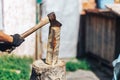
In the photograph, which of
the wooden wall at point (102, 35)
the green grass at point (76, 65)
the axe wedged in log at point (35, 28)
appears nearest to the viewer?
the axe wedged in log at point (35, 28)

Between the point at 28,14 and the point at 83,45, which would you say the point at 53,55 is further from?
the point at 83,45

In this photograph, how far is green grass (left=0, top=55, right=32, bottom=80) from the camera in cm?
805

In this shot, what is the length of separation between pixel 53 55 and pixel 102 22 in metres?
4.25

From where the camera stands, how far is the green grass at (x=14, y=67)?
8.05m

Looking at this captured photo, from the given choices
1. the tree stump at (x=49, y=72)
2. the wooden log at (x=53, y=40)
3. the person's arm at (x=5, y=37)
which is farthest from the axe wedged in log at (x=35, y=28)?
the tree stump at (x=49, y=72)

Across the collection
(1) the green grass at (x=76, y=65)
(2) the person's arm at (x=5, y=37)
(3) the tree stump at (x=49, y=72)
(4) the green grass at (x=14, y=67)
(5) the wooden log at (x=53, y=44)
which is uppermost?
(2) the person's arm at (x=5, y=37)

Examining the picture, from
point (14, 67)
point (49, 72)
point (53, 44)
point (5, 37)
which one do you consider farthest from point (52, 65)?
point (14, 67)

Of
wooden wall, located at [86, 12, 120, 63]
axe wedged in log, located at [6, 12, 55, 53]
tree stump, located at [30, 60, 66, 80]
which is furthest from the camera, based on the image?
wooden wall, located at [86, 12, 120, 63]

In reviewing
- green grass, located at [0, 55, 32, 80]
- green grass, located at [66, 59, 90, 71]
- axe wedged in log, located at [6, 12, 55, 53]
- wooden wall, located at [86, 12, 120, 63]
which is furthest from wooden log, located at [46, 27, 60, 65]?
green grass, located at [66, 59, 90, 71]

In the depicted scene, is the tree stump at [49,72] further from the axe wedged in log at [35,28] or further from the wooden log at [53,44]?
the axe wedged in log at [35,28]

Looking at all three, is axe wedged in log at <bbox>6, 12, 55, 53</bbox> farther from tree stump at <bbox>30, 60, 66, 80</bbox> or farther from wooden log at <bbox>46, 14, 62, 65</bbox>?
tree stump at <bbox>30, 60, 66, 80</bbox>

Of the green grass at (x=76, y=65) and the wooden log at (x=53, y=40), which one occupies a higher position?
the wooden log at (x=53, y=40)

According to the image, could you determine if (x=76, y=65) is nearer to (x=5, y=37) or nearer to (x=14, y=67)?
(x=14, y=67)

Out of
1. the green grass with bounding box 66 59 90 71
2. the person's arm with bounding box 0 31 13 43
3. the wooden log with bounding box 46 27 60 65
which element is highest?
the person's arm with bounding box 0 31 13 43
